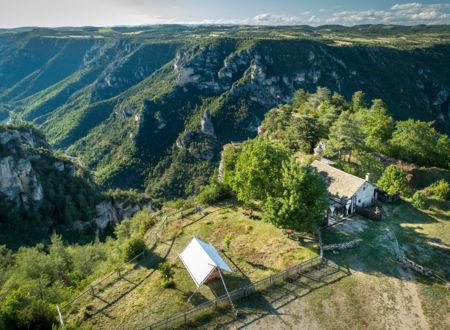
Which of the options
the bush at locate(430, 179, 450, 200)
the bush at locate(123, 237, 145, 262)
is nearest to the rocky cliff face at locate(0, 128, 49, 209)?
the bush at locate(123, 237, 145, 262)

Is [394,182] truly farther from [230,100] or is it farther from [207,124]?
[230,100]

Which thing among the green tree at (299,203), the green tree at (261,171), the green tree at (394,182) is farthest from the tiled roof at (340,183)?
the green tree at (261,171)

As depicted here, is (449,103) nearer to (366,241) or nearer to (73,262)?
(366,241)

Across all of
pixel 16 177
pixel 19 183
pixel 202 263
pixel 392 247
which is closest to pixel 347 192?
pixel 392 247

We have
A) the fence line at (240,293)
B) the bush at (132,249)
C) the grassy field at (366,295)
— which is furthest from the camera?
the bush at (132,249)

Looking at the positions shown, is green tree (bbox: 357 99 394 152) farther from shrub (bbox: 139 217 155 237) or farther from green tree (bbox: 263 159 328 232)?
shrub (bbox: 139 217 155 237)

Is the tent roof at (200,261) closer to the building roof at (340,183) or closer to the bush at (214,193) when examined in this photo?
the bush at (214,193)

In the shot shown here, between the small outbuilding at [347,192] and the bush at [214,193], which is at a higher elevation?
the small outbuilding at [347,192]
